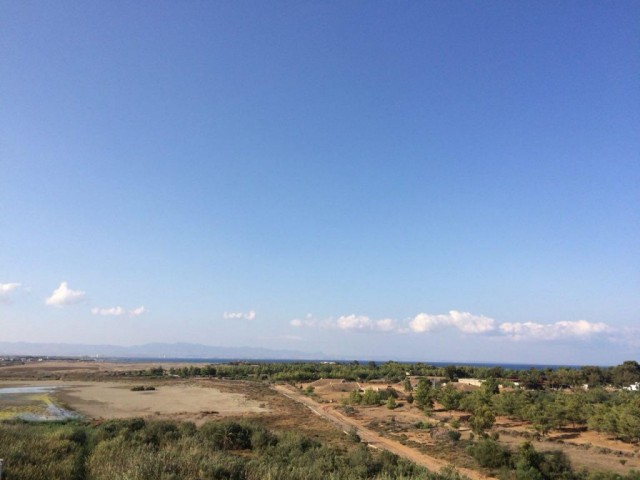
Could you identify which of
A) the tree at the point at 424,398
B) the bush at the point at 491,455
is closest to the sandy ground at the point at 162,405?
the tree at the point at 424,398

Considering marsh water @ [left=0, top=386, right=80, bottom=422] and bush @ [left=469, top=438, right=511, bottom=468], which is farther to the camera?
marsh water @ [left=0, top=386, right=80, bottom=422]

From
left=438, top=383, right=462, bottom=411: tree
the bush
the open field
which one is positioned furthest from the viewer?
left=438, top=383, right=462, bottom=411: tree

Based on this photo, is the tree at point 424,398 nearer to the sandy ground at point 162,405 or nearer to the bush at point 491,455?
the sandy ground at point 162,405

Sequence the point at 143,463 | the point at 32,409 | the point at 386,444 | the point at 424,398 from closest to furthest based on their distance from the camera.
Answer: the point at 143,463 → the point at 386,444 → the point at 32,409 → the point at 424,398

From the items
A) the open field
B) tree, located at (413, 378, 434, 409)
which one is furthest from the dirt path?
tree, located at (413, 378, 434, 409)

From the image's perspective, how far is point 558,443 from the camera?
1238 inches

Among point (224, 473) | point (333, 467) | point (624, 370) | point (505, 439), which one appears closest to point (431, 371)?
point (624, 370)

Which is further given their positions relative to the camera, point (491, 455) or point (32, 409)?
point (32, 409)

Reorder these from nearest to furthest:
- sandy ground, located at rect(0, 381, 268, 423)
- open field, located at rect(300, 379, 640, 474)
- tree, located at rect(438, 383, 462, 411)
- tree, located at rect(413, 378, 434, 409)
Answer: open field, located at rect(300, 379, 640, 474) → sandy ground, located at rect(0, 381, 268, 423) → tree, located at rect(438, 383, 462, 411) → tree, located at rect(413, 378, 434, 409)

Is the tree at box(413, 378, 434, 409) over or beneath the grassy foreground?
beneath

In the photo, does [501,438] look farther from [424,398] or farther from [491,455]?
[424,398]

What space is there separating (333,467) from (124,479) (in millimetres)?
10779

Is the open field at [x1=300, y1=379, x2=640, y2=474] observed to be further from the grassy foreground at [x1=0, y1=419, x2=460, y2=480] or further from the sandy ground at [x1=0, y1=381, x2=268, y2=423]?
the sandy ground at [x1=0, y1=381, x2=268, y2=423]

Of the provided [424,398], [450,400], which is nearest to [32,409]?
[424,398]
